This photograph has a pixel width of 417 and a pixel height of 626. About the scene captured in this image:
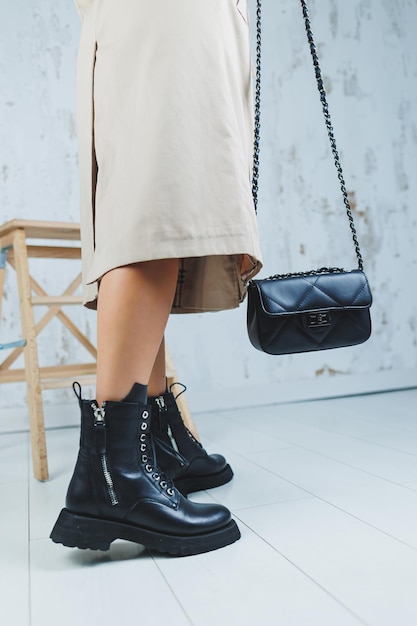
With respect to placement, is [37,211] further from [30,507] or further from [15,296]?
[30,507]

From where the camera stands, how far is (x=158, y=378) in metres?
1.13

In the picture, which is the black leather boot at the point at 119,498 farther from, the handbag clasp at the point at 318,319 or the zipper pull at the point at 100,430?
the handbag clasp at the point at 318,319

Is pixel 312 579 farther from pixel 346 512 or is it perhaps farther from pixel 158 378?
pixel 158 378

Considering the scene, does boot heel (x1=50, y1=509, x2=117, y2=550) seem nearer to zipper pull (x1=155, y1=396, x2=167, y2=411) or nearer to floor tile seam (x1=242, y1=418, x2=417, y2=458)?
zipper pull (x1=155, y1=396, x2=167, y2=411)

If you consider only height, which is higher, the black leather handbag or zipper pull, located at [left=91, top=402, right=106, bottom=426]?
the black leather handbag

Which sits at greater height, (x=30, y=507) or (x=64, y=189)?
(x=64, y=189)

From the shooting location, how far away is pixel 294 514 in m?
0.99

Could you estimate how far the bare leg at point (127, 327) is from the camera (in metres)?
0.83

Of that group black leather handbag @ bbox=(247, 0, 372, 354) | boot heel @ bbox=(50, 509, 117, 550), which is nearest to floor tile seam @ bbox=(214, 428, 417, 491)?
black leather handbag @ bbox=(247, 0, 372, 354)

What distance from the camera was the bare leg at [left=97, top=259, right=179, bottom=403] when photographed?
83cm

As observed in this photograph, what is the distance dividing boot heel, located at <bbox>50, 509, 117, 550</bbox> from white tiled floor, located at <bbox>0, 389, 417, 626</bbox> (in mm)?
34

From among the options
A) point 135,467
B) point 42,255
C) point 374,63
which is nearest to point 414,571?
point 135,467

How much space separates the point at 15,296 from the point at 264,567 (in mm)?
1640

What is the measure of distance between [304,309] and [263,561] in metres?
0.46
